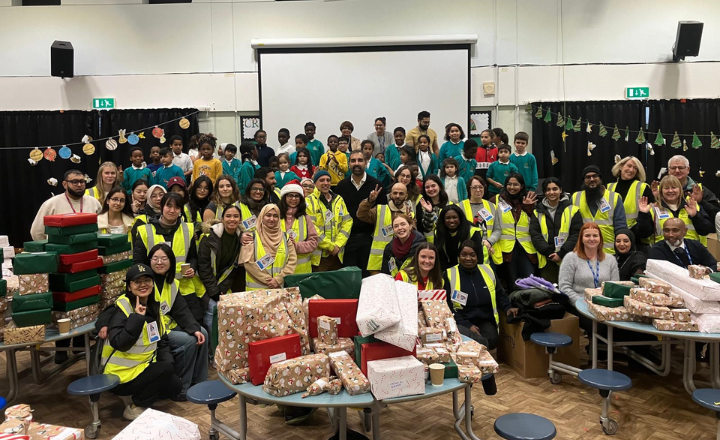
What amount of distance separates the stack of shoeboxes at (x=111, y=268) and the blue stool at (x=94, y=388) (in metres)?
0.65

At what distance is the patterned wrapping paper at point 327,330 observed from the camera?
2881 millimetres

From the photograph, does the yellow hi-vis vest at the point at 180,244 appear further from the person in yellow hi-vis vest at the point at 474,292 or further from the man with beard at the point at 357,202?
the person in yellow hi-vis vest at the point at 474,292

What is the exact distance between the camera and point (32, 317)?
3.60 meters

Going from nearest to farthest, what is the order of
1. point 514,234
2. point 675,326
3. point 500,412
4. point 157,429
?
point 157,429
point 675,326
point 500,412
point 514,234

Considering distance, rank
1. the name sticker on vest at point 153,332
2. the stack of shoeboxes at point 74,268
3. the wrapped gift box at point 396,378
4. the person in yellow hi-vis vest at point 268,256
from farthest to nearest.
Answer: the person in yellow hi-vis vest at point 268,256, the stack of shoeboxes at point 74,268, the name sticker on vest at point 153,332, the wrapped gift box at point 396,378

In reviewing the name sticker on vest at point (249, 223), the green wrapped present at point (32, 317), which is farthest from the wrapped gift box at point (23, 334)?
the name sticker on vest at point (249, 223)

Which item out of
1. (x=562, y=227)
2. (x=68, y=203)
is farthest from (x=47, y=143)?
(x=562, y=227)

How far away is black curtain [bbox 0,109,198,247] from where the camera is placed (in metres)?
9.43

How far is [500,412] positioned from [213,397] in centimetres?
193

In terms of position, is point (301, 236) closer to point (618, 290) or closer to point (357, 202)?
point (357, 202)

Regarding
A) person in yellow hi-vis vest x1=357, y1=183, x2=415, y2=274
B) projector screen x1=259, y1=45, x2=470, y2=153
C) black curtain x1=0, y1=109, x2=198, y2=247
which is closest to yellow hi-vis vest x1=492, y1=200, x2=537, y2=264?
person in yellow hi-vis vest x1=357, y1=183, x2=415, y2=274

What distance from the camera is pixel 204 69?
949 centimetres

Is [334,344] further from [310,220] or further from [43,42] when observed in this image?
[43,42]

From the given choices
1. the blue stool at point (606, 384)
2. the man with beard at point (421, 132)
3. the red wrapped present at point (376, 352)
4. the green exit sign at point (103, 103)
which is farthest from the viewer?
the green exit sign at point (103, 103)
